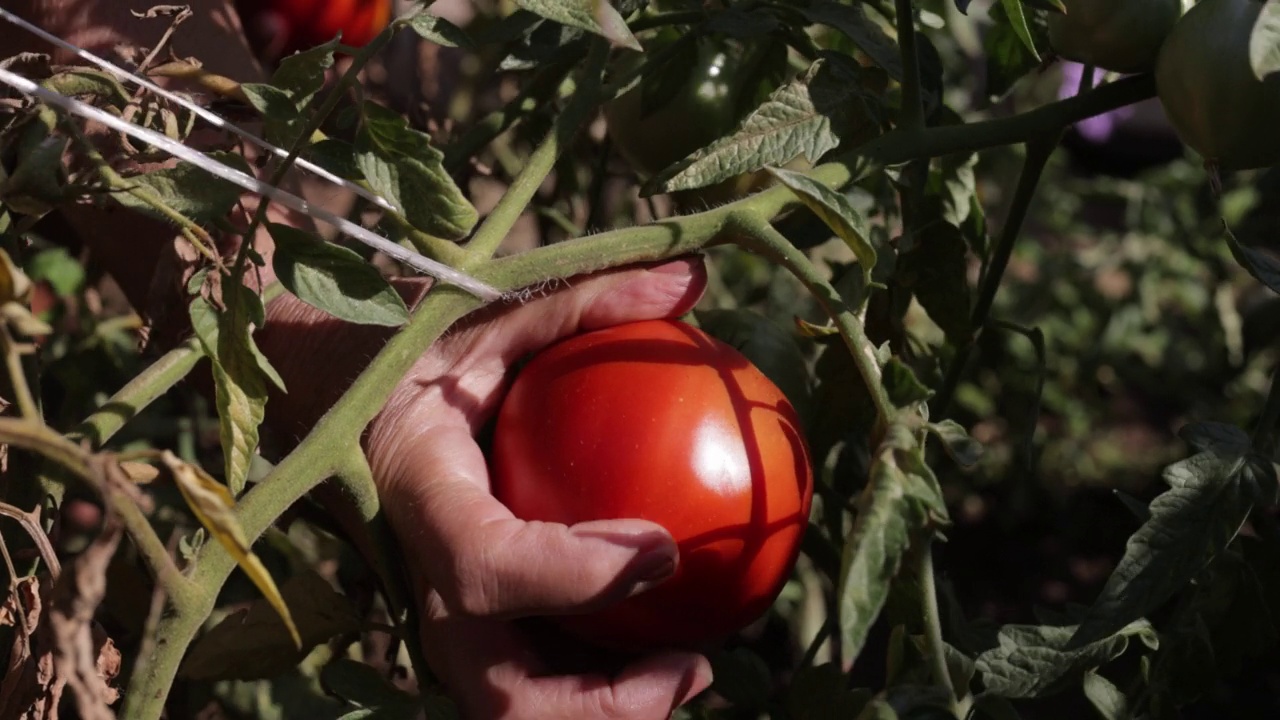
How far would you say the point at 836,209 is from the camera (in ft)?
1.99

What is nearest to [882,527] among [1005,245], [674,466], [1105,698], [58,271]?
[674,466]

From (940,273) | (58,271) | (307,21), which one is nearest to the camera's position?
(940,273)

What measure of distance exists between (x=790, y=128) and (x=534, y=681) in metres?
0.36

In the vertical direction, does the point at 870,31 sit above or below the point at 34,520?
above

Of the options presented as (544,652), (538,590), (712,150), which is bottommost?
(544,652)

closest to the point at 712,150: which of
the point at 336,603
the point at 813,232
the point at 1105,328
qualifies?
the point at 813,232

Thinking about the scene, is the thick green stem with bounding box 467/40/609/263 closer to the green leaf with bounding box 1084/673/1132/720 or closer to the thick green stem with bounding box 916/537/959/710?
the thick green stem with bounding box 916/537/959/710

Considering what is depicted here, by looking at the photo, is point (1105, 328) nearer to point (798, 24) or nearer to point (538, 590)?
point (798, 24)

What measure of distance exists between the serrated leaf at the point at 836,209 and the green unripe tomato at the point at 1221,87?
0.68ft

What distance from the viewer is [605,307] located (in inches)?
30.7

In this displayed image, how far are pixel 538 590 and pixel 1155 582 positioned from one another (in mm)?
325

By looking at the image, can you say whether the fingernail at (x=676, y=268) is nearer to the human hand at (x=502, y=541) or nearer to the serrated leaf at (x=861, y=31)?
the human hand at (x=502, y=541)

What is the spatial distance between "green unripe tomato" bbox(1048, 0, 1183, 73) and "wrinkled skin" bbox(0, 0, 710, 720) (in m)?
0.27

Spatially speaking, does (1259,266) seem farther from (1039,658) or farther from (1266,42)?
(1039,658)
